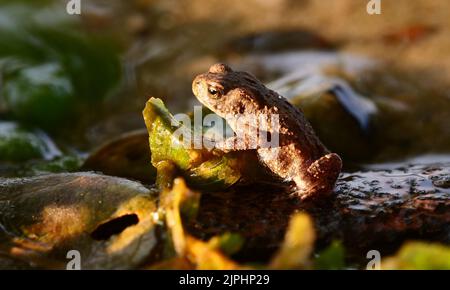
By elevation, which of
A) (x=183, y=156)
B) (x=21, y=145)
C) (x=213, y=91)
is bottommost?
(x=21, y=145)

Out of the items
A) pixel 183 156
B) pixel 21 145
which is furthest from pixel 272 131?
pixel 21 145

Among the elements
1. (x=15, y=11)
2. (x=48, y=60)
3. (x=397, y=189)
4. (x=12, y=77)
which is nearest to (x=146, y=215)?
(x=397, y=189)

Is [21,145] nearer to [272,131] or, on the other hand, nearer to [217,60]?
[272,131]

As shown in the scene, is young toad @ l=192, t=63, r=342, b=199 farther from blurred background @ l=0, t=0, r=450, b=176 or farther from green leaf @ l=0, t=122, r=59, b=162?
green leaf @ l=0, t=122, r=59, b=162

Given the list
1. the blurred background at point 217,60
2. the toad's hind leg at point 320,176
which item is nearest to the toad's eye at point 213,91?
the toad's hind leg at point 320,176

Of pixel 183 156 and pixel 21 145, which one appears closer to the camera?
pixel 183 156

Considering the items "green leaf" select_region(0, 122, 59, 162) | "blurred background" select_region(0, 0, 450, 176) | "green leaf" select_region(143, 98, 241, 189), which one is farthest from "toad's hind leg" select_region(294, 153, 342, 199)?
"green leaf" select_region(0, 122, 59, 162)

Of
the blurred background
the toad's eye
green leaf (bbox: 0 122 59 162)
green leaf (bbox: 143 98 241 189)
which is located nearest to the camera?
green leaf (bbox: 143 98 241 189)
